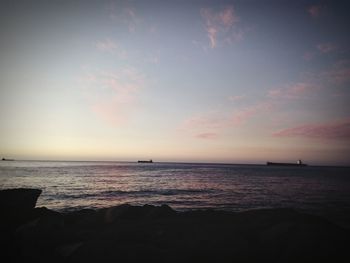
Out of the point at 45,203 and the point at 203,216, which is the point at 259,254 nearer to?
the point at 203,216

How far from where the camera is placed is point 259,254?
29.7ft

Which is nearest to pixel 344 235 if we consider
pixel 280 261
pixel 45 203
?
pixel 280 261

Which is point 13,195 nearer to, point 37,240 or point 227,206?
point 37,240

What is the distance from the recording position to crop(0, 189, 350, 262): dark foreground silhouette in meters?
8.76

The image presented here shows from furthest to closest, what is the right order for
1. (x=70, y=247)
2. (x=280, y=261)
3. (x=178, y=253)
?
1. (x=70, y=247)
2. (x=178, y=253)
3. (x=280, y=261)

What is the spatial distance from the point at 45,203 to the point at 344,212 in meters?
32.5

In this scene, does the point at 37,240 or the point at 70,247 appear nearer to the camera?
the point at 70,247

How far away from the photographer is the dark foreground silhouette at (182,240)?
876cm

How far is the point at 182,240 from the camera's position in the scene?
33.0 ft

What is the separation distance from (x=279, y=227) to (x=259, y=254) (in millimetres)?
1970

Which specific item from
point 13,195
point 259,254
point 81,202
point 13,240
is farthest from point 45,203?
point 259,254

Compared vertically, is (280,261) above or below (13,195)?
below

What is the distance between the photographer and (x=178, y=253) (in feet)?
29.5

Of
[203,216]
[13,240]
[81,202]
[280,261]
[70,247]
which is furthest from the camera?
[81,202]
